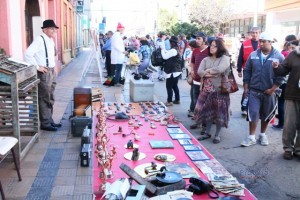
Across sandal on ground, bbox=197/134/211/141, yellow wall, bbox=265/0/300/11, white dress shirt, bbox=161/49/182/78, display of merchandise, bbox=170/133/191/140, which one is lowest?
sandal on ground, bbox=197/134/211/141

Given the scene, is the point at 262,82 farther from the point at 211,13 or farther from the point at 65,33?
the point at 211,13

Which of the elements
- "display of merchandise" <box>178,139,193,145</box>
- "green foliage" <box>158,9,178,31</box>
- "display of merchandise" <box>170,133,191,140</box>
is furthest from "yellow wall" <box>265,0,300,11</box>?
"green foliage" <box>158,9,178,31</box>

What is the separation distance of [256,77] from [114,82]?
6554 mm

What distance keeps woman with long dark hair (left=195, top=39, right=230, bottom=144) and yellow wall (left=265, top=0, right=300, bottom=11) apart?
11.8 m

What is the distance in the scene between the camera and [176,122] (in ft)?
20.9

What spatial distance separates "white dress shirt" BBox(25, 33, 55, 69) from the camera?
531 centimetres

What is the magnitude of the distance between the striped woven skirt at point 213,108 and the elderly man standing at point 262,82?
38 centimetres

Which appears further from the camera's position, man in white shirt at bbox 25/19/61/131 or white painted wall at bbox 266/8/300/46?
white painted wall at bbox 266/8/300/46

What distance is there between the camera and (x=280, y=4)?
1734 cm

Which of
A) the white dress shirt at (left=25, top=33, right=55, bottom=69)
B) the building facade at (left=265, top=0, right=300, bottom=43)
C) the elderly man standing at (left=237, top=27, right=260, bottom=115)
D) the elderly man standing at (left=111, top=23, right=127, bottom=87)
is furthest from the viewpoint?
the building facade at (left=265, top=0, right=300, bottom=43)

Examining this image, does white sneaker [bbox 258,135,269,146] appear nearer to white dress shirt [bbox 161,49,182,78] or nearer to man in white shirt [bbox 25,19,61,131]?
white dress shirt [bbox 161,49,182,78]

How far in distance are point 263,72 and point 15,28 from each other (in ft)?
16.1

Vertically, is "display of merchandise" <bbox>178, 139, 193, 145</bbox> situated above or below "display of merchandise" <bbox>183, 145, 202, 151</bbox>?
above

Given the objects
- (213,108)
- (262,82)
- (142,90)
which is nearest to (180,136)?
(213,108)
